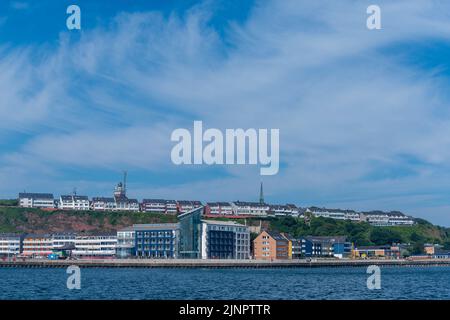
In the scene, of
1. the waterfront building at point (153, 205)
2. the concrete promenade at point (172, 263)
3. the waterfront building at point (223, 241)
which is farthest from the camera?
→ the waterfront building at point (153, 205)

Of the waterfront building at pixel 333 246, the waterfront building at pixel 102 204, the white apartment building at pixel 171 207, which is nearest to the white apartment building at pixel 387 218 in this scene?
the waterfront building at pixel 333 246

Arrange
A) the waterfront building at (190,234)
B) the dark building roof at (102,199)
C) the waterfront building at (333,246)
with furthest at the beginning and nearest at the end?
1. the dark building roof at (102,199)
2. the waterfront building at (333,246)
3. the waterfront building at (190,234)

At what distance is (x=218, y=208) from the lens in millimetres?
152375

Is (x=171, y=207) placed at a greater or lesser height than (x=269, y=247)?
greater

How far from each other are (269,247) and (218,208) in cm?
3744

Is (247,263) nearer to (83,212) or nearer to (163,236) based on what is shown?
(163,236)

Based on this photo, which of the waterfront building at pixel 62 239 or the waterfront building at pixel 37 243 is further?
the waterfront building at pixel 37 243

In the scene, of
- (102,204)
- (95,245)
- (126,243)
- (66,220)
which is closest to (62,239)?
(95,245)

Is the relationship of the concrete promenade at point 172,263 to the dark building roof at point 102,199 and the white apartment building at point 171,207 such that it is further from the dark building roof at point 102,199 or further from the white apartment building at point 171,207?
the white apartment building at point 171,207

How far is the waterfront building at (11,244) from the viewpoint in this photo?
127806 mm

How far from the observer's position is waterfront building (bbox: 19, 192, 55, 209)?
14975 cm

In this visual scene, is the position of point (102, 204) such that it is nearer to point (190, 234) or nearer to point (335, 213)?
point (190, 234)

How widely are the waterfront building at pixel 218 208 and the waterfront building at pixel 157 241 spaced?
3766cm
